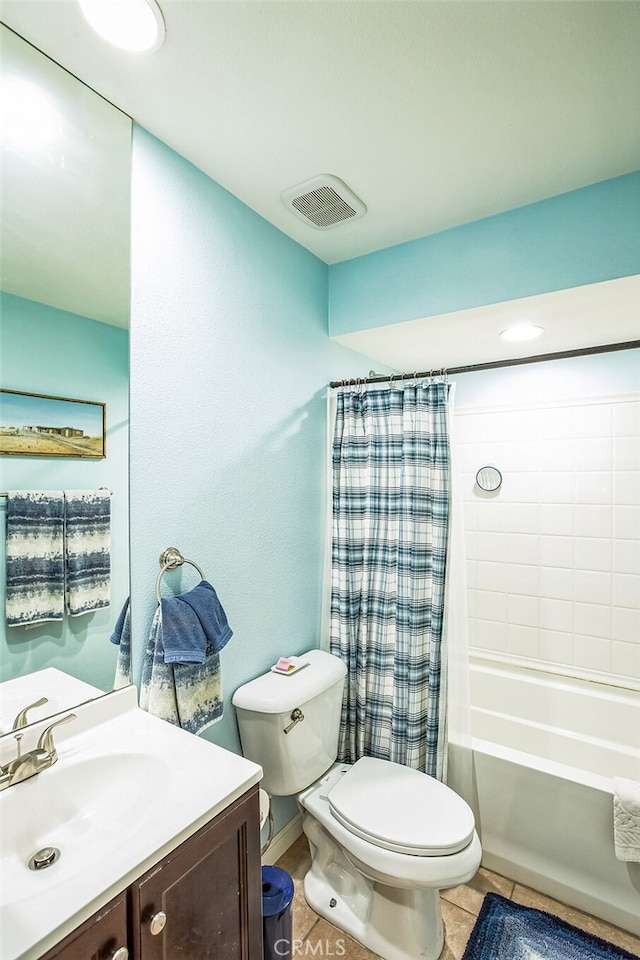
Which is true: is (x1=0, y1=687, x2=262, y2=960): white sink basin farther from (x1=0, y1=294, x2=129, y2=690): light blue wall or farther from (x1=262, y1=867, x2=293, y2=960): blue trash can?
(x1=262, y1=867, x2=293, y2=960): blue trash can

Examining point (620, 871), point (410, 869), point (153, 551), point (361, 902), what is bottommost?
point (361, 902)

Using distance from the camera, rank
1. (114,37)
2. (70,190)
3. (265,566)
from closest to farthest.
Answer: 1. (114,37)
2. (70,190)
3. (265,566)

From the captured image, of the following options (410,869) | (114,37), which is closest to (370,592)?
(410,869)

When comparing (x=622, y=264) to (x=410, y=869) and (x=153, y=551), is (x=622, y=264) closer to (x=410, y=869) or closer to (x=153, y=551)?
(x=153, y=551)

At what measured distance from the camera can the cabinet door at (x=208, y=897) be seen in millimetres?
863

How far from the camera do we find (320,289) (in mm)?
2176

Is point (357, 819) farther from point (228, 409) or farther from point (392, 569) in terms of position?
point (228, 409)

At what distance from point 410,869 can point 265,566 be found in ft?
3.45

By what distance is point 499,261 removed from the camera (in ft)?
5.89

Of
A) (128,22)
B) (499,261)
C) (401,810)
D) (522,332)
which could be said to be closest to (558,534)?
(522,332)

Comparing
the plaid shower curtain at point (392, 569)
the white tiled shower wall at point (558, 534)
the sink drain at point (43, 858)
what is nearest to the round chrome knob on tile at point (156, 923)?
the sink drain at point (43, 858)

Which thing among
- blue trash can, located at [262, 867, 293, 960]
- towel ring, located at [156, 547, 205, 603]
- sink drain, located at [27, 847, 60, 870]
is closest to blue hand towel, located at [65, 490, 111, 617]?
towel ring, located at [156, 547, 205, 603]

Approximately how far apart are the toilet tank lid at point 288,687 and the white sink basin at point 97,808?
0.41 m

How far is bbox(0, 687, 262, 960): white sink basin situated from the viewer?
75cm
